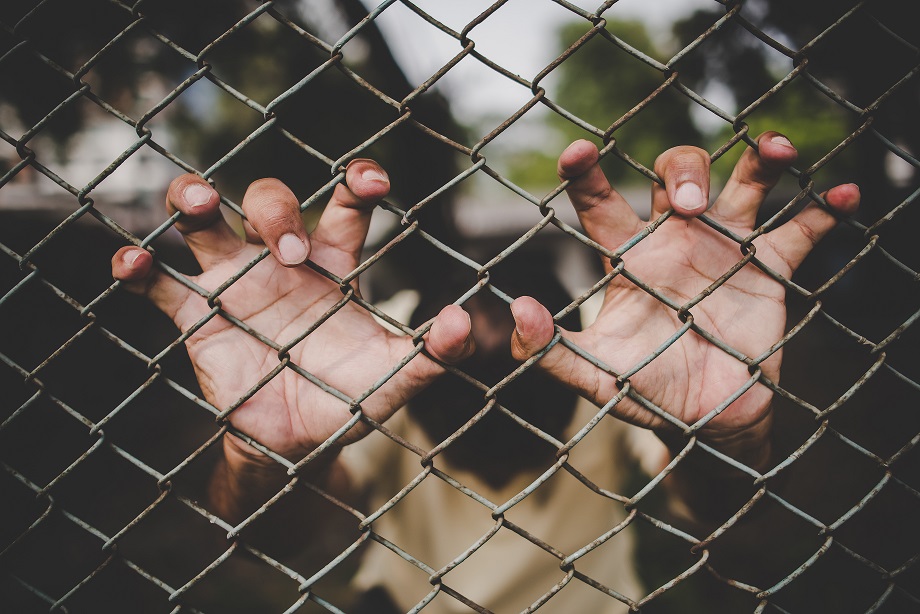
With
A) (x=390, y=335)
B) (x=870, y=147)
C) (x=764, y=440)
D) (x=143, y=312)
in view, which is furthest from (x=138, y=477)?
(x=870, y=147)

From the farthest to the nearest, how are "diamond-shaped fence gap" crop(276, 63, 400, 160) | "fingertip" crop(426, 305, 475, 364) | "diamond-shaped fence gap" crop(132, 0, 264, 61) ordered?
"diamond-shaped fence gap" crop(276, 63, 400, 160), "diamond-shaped fence gap" crop(132, 0, 264, 61), "fingertip" crop(426, 305, 475, 364)

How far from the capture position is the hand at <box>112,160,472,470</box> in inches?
41.3

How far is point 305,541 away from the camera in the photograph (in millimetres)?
1832

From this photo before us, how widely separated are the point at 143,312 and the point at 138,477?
6.79ft

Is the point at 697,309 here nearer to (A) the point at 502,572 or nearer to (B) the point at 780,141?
(B) the point at 780,141

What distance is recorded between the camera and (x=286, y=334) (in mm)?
1127

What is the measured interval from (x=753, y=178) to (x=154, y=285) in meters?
1.17

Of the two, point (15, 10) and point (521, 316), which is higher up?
point (15, 10)

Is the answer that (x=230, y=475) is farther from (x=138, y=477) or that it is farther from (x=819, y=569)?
(x=138, y=477)

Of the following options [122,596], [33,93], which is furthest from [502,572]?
[33,93]

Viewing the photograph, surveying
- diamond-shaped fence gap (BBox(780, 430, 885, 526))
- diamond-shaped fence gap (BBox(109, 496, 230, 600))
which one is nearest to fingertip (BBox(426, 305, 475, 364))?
diamond-shaped fence gap (BBox(109, 496, 230, 600))

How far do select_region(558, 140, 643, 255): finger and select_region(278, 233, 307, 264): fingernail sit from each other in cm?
48

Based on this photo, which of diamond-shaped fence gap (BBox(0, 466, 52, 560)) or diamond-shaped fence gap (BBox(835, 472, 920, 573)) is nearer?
diamond-shaped fence gap (BBox(0, 466, 52, 560))

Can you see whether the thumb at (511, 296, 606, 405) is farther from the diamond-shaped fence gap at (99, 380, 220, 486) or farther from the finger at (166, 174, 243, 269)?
the diamond-shaped fence gap at (99, 380, 220, 486)
